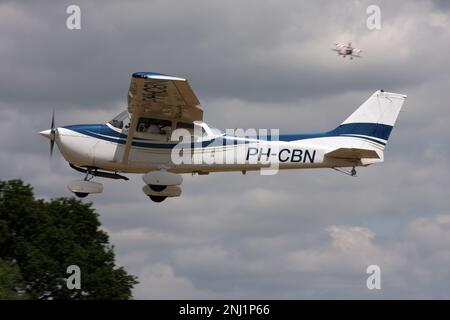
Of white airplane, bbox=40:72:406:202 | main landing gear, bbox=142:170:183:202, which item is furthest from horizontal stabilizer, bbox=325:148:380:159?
main landing gear, bbox=142:170:183:202

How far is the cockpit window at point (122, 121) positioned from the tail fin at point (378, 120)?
14.2 feet

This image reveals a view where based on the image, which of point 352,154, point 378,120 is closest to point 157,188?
point 352,154

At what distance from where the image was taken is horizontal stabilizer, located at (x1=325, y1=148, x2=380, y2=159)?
20594 millimetres

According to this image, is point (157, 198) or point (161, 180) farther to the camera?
point (157, 198)

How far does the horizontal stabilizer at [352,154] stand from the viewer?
20594mm

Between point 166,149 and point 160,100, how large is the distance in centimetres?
117

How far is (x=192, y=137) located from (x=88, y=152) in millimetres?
2024

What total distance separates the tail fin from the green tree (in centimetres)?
1569

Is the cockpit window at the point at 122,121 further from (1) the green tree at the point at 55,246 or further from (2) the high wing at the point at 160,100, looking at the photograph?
(1) the green tree at the point at 55,246

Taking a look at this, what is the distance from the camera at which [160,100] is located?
1961 centimetres
